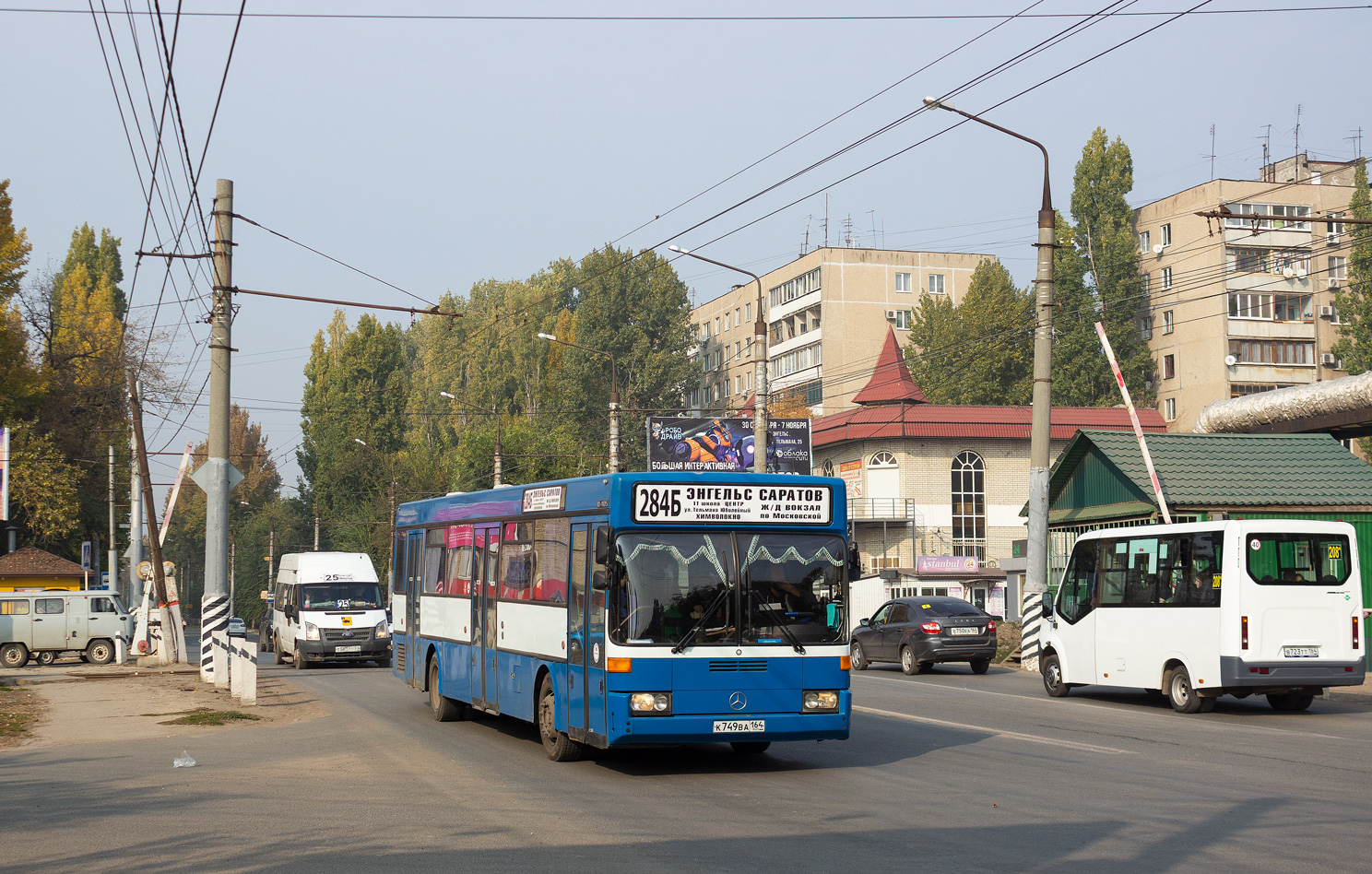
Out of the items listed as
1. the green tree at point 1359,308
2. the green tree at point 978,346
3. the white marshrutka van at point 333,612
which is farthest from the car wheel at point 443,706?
the green tree at point 978,346

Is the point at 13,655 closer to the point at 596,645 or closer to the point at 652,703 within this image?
the point at 596,645

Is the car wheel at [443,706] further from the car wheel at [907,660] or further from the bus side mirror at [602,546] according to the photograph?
the car wheel at [907,660]

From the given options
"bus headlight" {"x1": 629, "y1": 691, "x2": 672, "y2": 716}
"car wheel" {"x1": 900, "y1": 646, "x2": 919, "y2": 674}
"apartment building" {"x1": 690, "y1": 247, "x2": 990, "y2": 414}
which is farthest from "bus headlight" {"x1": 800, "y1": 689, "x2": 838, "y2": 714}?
"apartment building" {"x1": 690, "y1": 247, "x2": 990, "y2": 414}

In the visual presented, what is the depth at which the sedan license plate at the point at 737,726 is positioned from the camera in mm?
11633

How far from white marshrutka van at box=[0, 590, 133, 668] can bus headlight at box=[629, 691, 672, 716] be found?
1093 inches

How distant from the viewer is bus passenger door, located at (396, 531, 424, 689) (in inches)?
723

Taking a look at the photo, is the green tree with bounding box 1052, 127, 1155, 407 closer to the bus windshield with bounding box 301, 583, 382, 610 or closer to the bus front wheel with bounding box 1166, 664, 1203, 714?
the bus windshield with bounding box 301, 583, 382, 610

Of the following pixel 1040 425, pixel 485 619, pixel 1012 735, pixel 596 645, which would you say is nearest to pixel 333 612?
pixel 1040 425

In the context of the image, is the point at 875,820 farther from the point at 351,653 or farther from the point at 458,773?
the point at 351,653

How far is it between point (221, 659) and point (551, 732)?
1217 centimetres

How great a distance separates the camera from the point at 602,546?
11.9m

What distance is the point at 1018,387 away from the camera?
81.6 m

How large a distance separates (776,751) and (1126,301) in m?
70.4

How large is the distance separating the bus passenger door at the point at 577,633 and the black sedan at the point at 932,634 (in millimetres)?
15214
